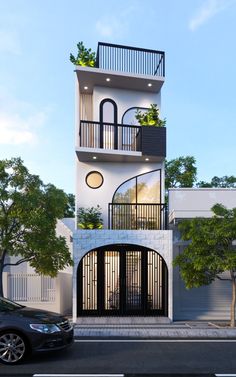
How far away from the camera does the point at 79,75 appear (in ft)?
54.7

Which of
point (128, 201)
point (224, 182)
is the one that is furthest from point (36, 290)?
point (224, 182)

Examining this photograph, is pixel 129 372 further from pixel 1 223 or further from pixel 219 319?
pixel 219 319

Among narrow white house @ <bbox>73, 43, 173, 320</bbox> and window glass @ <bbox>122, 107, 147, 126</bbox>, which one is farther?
window glass @ <bbox>122, 107, 147, 126</bbox>

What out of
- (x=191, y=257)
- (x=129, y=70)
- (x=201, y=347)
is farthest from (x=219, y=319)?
(x=129, y=70)

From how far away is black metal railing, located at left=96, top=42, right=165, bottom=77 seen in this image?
17.2 meters

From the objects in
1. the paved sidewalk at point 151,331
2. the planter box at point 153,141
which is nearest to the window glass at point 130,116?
the planter box at point 153,141

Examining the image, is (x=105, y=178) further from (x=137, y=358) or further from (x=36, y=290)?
(x=137, y=358)

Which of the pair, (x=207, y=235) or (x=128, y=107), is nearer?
(x=207, y=235)

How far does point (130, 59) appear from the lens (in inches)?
689

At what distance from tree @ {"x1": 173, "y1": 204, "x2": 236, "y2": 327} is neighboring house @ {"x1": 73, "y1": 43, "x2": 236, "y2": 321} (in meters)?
1.57

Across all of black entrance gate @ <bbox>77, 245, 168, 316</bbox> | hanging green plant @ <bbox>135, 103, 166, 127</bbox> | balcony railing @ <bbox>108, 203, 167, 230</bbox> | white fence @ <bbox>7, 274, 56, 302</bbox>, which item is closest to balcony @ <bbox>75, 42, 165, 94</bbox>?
hanging green plant @ <bbox>135, 103, 166, 127</bbox>

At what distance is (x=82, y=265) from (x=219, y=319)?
5.46m

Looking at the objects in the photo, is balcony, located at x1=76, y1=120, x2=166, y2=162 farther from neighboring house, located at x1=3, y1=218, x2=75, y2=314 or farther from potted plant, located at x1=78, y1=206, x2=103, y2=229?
neighboring house, located at x1=3, y1=218, x2=75, y2=314

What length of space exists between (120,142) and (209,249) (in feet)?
19.7
